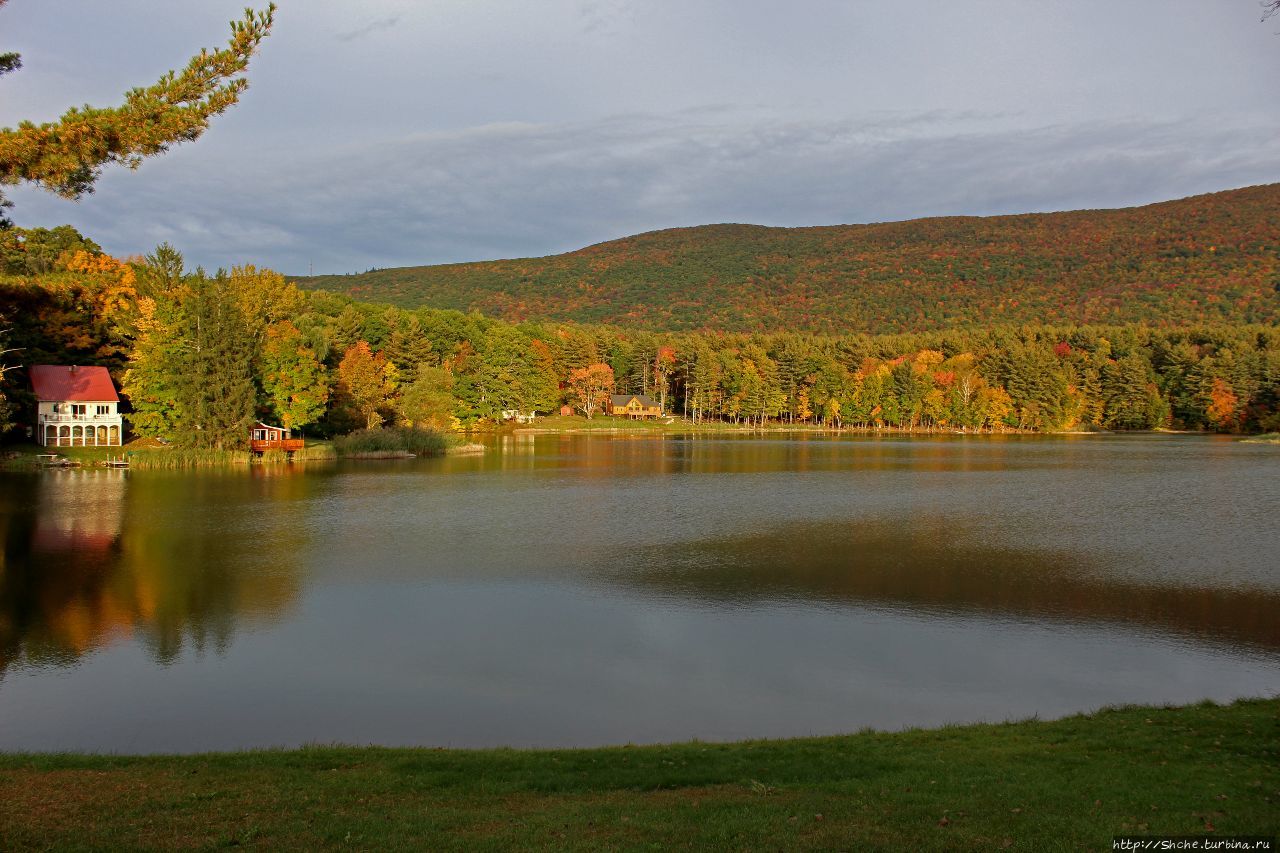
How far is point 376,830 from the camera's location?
580cm

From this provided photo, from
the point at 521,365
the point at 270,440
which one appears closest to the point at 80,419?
the point at 270,440

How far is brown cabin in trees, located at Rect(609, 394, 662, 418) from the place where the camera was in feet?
313

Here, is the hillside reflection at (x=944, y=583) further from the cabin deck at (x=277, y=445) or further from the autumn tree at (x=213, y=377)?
the cabin deck at (x=277, y=445)

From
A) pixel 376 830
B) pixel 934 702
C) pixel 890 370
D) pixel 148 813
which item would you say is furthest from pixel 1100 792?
pixel 890 370

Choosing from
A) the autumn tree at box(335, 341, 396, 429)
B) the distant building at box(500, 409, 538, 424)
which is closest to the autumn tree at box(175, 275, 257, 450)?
the autumn tree at box(335, 341, 396, 429)

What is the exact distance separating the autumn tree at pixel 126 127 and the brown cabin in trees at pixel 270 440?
135ft

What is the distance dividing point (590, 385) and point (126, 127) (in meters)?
84.6

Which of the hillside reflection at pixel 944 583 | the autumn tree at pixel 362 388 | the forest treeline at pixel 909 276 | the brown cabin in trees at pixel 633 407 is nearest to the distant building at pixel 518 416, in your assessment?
the brown cabin in trees at pixel 633 407

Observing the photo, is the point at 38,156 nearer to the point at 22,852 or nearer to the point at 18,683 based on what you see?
the point at 22,852

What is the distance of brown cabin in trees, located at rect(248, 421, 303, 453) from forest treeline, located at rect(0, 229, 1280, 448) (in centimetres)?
102

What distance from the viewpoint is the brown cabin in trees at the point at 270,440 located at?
152ft

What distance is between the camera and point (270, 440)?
48.3m

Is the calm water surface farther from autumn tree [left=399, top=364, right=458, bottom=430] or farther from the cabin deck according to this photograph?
autumn tree [left=399, top=364, right=458, bottom=430]

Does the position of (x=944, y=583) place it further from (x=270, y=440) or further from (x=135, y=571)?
(x=270, y=440)
